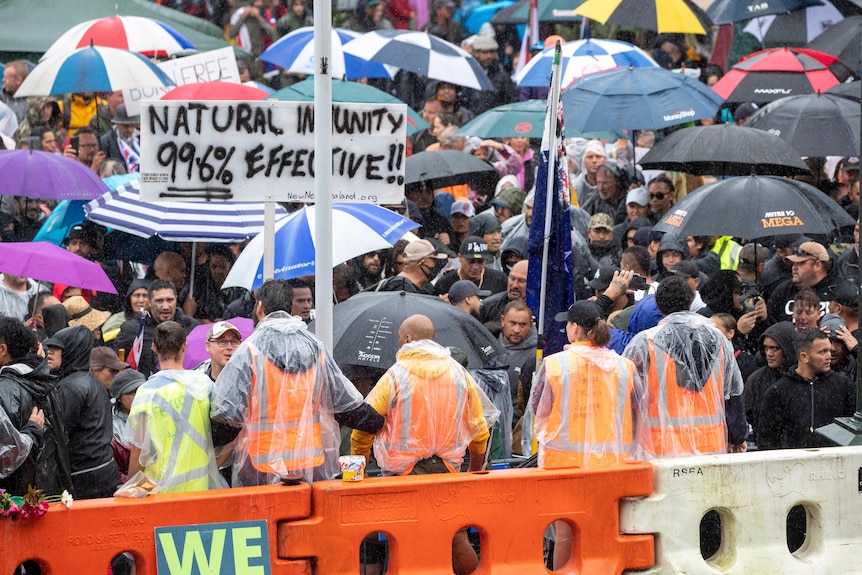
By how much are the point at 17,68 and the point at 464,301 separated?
883 centimetres

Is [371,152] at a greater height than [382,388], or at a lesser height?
greater

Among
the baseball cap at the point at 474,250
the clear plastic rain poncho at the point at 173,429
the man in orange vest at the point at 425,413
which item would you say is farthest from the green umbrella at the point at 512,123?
the clear plastic rain poncho at the point at 173,429

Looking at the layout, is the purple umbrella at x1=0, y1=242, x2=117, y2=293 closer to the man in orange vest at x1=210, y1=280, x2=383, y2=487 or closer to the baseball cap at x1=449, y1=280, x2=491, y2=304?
the baseball cap at x1=449, y1=280, x2=491, y2=304

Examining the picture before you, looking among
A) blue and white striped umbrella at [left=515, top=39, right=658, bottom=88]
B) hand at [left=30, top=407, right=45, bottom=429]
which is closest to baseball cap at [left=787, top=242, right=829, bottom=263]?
blue and white striped umbrella at [left=515, top=39, right=658, bottom=88]

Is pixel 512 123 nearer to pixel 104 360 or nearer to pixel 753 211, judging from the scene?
pixel 753 211

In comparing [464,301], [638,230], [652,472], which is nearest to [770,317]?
[638,230]

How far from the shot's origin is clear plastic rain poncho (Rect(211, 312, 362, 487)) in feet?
23.3

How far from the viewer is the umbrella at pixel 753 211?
33.7 ft

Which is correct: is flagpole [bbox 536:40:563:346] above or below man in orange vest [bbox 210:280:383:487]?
above

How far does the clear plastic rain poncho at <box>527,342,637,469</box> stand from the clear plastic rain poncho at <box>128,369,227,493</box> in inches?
76.3

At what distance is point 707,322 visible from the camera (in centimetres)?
815

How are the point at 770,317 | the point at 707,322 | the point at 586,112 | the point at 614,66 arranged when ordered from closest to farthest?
the point at 707,322, the point at 770,317, the point at 586,112, the point at 614,66

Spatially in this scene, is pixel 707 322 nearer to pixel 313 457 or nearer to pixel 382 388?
pixel 382 388

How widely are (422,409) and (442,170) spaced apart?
6479 millimetres
